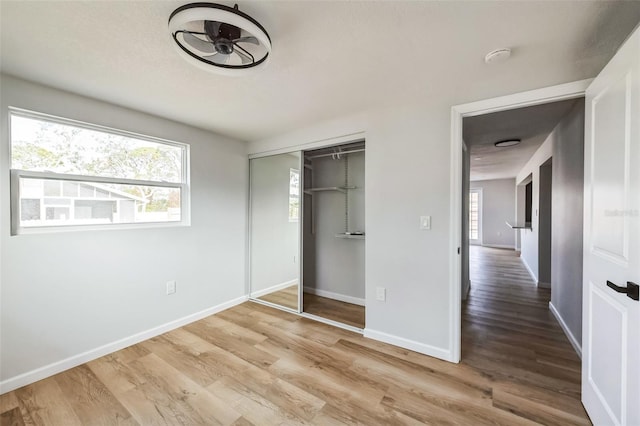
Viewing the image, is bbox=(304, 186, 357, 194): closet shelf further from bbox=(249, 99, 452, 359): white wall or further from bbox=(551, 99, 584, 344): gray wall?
bbox=(551, 99, 584, 344): gray wall

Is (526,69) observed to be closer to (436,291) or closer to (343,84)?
(343,84)

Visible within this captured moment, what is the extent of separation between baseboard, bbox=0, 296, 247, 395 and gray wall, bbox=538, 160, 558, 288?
5.31 metres

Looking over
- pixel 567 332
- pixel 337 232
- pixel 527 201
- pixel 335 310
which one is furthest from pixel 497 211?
pixel 335 310

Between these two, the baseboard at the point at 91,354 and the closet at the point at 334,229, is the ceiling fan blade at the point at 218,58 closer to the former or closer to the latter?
the closet at the point at 334,229

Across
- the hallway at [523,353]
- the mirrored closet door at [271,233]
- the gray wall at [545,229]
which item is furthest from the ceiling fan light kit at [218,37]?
the gray wall at [545,229]

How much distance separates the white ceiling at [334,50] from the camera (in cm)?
130

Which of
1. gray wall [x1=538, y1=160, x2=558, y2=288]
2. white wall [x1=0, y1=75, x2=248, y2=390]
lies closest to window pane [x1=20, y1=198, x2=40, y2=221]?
white wall [x1=0, y1=75, x2=248, y2=390]

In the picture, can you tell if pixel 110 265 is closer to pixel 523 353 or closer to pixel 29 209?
pixel 29 209

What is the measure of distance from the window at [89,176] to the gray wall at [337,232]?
1.90 metres

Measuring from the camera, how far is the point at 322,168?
4023mm

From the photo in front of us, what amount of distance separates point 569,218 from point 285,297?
3.51m

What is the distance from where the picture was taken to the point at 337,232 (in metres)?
3.88

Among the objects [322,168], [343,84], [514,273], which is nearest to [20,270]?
[343,84]

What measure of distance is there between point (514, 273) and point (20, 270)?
23.7ft
